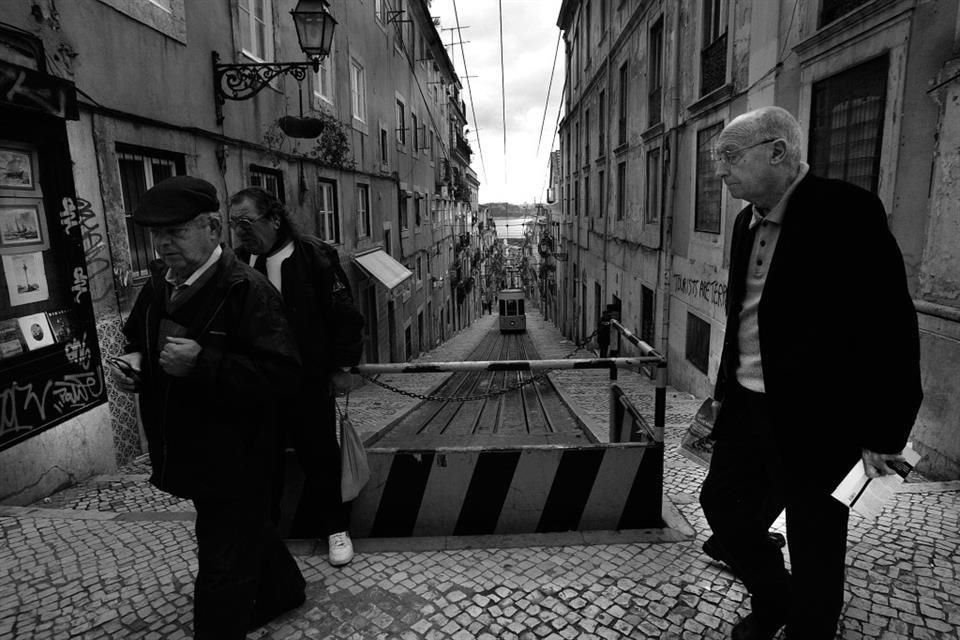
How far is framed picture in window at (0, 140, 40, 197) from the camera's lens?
3.79 metres

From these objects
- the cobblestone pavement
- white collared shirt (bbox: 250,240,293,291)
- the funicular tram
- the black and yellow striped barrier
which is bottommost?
the funicular tram

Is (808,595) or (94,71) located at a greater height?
(94,71)

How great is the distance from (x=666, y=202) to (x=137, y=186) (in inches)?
387

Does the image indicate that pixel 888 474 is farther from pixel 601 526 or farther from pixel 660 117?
pixel 660 117

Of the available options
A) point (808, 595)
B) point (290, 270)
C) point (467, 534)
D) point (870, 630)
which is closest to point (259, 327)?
point (290, 270)

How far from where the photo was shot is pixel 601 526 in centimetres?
323

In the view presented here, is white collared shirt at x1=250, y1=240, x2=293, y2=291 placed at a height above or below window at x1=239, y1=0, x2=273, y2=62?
below

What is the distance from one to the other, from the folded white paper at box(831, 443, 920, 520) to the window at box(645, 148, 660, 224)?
11404mm

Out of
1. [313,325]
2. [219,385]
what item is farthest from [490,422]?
[219,385]

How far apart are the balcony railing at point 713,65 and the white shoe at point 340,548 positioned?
9.47 meters

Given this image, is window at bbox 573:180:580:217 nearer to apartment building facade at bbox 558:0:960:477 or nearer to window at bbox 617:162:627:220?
apartment building facade at bbox 558:0:960:477

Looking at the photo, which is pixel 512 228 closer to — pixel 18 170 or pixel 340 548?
pixel 18 170

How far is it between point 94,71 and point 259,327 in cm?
467

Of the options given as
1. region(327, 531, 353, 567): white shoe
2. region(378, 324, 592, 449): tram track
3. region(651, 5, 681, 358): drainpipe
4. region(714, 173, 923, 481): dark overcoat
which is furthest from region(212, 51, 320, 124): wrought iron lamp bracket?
region(651, 5, 681, 358): drainpipe
